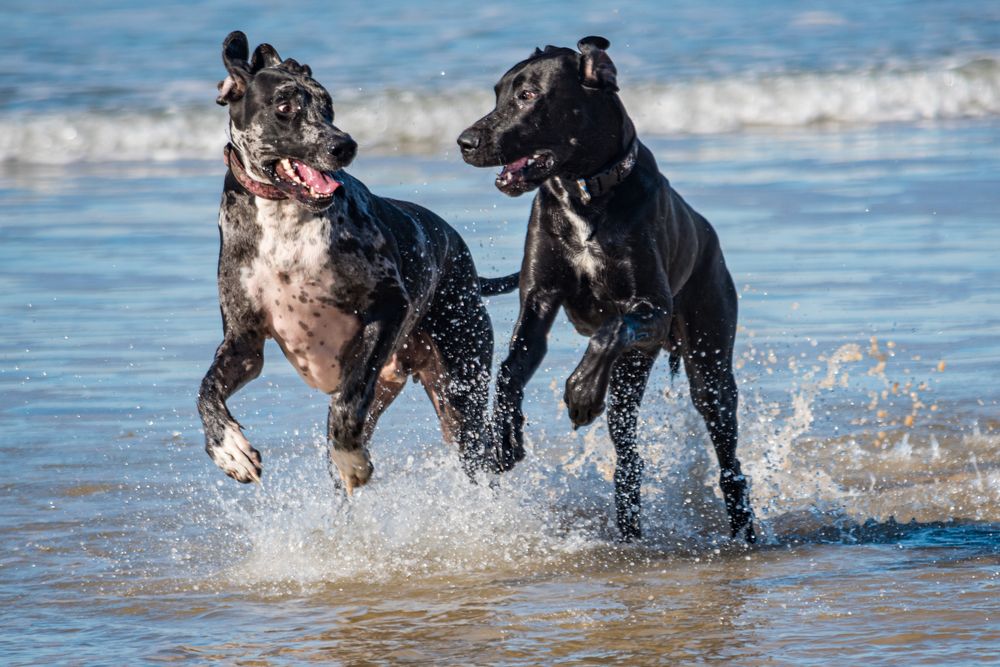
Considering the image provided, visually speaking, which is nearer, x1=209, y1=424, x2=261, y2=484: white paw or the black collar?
x1=209, y1=424, x2=261, y2=484: white paw

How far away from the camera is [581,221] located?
17.3ft

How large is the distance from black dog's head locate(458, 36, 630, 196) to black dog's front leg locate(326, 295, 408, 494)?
20.7 inches

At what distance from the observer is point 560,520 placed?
18.5ft

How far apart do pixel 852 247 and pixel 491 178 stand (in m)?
3.10

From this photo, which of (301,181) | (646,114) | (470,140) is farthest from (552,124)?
(646,114)

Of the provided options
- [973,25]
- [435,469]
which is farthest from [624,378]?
[973,25]

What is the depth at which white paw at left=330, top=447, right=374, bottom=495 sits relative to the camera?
5.16m

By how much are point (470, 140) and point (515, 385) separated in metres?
0.72

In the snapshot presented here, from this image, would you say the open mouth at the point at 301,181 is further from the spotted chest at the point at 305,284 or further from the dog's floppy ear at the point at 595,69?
the dog's floppy ear at the point at 595,69

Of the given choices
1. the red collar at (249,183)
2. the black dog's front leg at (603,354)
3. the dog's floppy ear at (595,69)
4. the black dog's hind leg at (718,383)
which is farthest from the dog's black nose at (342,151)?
the black dog's hind leg at (718,383)

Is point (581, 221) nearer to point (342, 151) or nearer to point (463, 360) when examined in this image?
point (342, 151)

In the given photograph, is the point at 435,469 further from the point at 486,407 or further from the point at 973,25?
the point at 973,25

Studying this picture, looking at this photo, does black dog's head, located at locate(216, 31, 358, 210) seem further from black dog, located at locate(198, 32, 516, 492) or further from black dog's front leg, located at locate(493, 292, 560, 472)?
black dog's front leg, located at locate(493, 292, 560, 472)

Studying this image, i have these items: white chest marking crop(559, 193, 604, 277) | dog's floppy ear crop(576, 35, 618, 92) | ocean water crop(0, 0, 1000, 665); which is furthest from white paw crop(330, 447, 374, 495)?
dog's floppy ear crop(576, 35, 618, 92)
